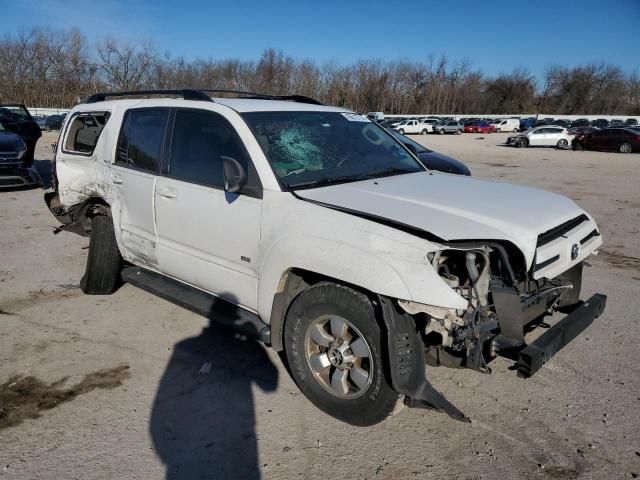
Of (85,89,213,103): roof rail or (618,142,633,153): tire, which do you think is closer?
(85,89,213,103): roof rail

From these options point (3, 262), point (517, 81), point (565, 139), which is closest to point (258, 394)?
point (3, 262)

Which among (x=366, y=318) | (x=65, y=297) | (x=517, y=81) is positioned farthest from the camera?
(x=517, y=81)

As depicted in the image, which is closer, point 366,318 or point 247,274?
point 366,318

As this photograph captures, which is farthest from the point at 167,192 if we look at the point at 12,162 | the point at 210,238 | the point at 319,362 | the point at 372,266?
the point at 12,162

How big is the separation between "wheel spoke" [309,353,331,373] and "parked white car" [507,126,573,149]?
33645 millimetres

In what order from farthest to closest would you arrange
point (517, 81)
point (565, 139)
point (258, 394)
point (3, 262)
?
1. point (517, 81)
2. point (565, 139)
3. point (3, 262)
4. point (258, 394)

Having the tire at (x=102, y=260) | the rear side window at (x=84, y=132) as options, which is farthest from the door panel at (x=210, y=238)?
the rear side window at (x=84, y=132)

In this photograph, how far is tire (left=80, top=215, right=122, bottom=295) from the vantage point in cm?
490

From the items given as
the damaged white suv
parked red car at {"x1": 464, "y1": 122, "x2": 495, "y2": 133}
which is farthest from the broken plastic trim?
parked red car at {"x1": 464, "y1": 122, "x2": 495, "y2": 133}

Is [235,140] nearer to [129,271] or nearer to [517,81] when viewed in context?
[129,271]

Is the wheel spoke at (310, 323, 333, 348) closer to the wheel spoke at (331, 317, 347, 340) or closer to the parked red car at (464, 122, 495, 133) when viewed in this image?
the wheel spoke at (331, 317, 347, 340)

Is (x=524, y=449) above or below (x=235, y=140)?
below

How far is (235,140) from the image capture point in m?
3.56

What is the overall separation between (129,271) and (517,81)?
102 m
